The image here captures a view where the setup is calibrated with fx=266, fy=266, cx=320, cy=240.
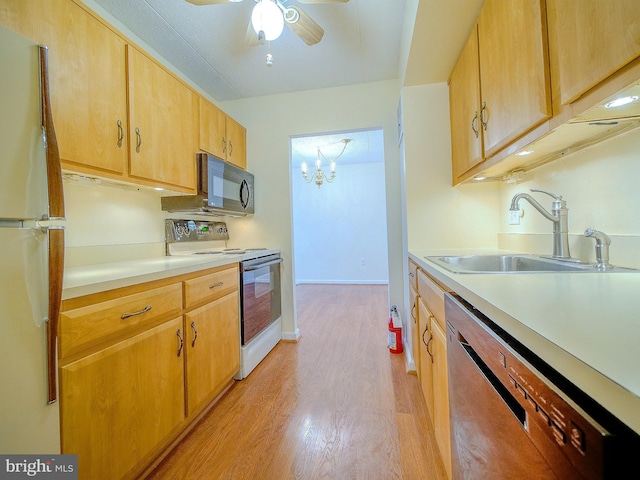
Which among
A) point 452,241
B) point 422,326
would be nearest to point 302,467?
point 422,326

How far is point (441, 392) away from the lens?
105 cm

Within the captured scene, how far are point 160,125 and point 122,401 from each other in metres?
1.50

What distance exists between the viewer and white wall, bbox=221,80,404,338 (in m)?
2.51

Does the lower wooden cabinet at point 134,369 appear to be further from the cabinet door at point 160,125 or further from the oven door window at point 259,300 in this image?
the cabinet door at point 160,125

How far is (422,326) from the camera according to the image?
56.2 inches

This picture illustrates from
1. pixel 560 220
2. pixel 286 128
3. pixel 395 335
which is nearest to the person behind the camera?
pixel 560 220

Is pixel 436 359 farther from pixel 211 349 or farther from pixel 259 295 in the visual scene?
pixel 259 295

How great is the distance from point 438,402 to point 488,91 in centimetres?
145

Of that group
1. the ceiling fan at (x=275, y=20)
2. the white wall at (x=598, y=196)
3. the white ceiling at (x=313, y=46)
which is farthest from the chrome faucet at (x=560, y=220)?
the ceiling fan at (x=275, y=20)

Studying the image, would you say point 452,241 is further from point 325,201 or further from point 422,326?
point 325,201

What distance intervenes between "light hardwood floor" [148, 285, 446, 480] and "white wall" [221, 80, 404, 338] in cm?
65

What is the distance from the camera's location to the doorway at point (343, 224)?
5180 mm

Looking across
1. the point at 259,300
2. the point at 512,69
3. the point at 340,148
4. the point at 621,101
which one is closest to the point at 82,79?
the point at 259,300

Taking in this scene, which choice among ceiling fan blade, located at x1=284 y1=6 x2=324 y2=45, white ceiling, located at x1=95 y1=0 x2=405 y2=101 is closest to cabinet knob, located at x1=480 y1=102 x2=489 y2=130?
white ceiling, located at x1=95 y1=0 x2=405 y2=101
